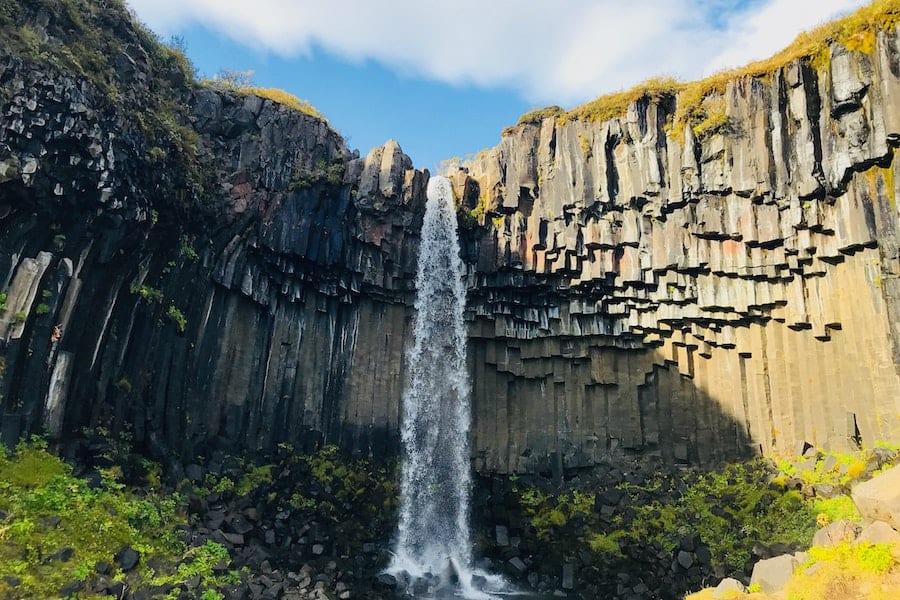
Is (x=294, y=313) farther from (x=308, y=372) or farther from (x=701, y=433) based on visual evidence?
(x=701, y=433)

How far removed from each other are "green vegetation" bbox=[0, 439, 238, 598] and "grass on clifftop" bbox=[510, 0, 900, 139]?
16211mm

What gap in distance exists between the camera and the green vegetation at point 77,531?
11188mm

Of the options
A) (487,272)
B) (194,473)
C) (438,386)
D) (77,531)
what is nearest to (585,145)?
(487,272)

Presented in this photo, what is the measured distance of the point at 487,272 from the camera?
2186 centimetres

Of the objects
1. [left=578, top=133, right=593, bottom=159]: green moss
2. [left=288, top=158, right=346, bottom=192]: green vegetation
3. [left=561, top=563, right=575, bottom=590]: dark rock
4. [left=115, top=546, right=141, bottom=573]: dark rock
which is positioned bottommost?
[left=561, top=563, right=575, bottom=590]: dark rock

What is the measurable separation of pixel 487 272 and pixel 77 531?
13.5 meters

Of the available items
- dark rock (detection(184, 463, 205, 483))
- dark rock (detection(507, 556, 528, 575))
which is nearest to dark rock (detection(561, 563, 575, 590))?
dark rock (detection(507, 556, 528, 575))

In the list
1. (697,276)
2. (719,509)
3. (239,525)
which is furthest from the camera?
(697,276)

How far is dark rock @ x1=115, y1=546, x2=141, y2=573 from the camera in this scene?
40.9 ft

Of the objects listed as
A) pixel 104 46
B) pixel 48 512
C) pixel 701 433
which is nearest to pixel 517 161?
pixel 701 433

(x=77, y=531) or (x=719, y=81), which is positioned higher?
(x=719, y=81)

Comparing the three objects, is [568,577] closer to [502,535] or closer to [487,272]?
[502,535]

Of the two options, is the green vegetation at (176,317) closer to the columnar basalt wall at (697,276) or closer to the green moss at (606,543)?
the columnar basalt wall at (697,276)

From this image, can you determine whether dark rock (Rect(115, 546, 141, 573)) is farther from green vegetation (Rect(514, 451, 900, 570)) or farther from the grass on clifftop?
the grass on clifftop
